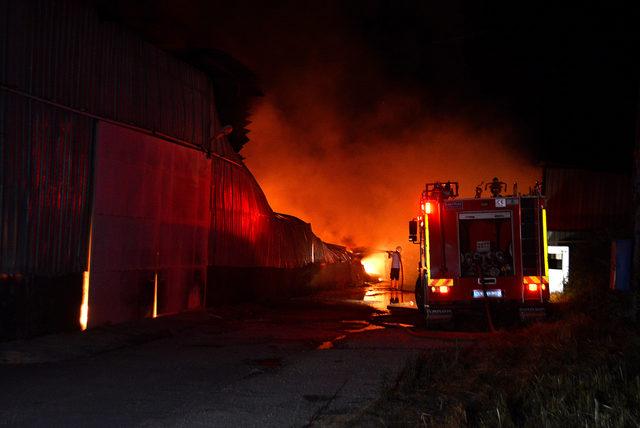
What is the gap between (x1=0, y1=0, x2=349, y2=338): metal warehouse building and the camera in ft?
32.1

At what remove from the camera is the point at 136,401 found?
6.20 meters

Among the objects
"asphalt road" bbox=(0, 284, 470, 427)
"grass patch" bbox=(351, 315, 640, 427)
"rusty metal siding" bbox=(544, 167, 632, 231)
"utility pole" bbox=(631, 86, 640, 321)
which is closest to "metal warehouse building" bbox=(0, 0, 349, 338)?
"asphalt road" bbox=(0, 284, 470, 427)

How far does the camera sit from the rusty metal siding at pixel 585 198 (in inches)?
872

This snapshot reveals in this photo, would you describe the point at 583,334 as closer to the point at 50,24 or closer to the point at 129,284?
the point at 129,284

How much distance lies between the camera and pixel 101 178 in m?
11.8

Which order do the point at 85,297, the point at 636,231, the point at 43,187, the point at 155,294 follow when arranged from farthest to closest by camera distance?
the point at 155,294
the point at 85,297
the point at 43,187
the point at 636,231

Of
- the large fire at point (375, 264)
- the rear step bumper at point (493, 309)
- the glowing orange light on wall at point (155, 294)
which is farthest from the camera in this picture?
the large fire at point (375, 264)

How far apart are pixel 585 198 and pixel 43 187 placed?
1889 centimetres

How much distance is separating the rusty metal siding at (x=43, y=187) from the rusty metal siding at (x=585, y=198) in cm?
1735

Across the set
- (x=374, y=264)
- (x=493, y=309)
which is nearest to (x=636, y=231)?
(x=493, y=309)

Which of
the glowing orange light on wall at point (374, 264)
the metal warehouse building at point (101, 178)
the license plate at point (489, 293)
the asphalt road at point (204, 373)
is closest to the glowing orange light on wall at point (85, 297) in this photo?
the metal warehouse building at point (101, 178)

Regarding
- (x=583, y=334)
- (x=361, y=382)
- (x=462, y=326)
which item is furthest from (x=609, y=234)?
(x=361, y=382)

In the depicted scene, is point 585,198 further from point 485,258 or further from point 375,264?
point 375,264

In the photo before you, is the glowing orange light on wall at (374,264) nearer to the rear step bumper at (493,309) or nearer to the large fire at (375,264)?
the large fire at (375,264)
